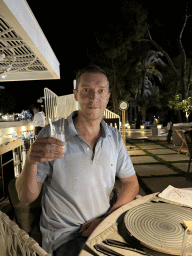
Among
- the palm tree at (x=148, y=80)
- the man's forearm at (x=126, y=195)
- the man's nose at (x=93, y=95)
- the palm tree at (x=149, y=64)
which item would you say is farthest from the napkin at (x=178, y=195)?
the palm tree at (x=149, y=64)

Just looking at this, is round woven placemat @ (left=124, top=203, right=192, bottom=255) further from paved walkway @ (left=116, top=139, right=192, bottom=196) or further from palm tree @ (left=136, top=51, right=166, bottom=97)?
palm tree @ (left=136, top=51, right=166, bottom=97)

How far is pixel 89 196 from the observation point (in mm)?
1219

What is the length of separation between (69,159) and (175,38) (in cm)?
1357

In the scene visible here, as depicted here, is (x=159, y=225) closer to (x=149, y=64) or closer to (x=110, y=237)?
(x=110, y=237)

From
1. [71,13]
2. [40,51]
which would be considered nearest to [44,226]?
[40,51]

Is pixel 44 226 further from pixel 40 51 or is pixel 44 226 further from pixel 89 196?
pixel 40 51

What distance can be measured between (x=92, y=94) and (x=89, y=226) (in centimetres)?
88

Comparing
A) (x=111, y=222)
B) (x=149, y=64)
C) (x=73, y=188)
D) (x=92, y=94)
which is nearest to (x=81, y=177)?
(x=73, y=188)

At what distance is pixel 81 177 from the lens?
122 cm

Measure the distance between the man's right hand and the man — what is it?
91mm

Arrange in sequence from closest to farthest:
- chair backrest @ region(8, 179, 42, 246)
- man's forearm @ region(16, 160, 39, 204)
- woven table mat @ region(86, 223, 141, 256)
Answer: woven table mat @ region(86, 223, 141, 256), man's forearm @ region(16, 160, 39, 204), chair backrest @ region(8, 179, 42, 246)

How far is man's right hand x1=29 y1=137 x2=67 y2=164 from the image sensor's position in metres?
0.83

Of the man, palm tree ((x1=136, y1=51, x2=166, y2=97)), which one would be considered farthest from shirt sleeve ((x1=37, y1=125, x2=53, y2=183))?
palm tree ((x1=136, y1=51, x2=166, y2=97))

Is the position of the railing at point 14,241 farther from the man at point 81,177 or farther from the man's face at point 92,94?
the man's face at point 92,94
